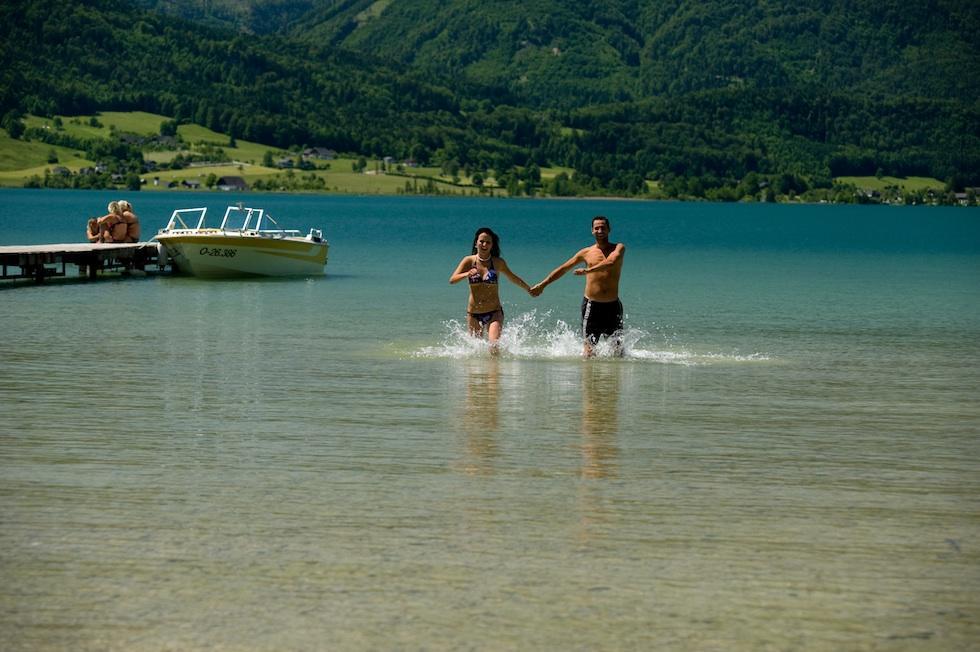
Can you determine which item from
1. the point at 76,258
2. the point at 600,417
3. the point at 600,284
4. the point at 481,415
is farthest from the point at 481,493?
the point at 76,258

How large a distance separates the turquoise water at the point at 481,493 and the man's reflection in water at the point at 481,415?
0.06 metres

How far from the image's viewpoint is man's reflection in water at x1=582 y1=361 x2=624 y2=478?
12758 mm

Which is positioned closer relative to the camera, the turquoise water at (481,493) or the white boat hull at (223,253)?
the turquoise water at (481,493)

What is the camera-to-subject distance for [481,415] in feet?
52.4

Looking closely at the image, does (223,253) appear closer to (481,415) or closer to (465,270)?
(465,270)

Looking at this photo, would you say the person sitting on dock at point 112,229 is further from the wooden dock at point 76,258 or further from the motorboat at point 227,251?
the motorboat at point 227,251

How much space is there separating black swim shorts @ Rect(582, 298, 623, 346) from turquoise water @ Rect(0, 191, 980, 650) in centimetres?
47

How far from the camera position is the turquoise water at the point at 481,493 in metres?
7.94

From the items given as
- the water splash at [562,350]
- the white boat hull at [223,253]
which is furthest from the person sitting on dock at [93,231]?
the water splash at [562,350]

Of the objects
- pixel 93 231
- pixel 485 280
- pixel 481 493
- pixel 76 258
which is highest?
pixel 485 280

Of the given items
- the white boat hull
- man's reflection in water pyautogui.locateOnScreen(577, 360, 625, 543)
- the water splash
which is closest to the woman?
the water splash

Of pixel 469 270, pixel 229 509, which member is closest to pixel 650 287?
pixel 469 270

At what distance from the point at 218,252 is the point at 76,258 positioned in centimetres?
460

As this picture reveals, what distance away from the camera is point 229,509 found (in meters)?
10.6
